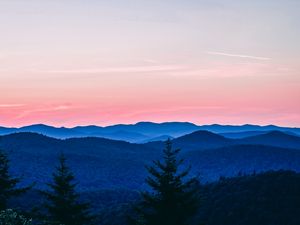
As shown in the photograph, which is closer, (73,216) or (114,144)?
(73,216)

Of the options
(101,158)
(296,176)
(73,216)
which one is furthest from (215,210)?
(101,158)

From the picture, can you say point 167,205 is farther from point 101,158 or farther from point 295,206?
point 101,158

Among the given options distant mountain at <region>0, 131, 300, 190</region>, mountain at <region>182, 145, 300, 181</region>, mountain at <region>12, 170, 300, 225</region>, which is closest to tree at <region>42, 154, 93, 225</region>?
mountain at <region>12, 170, 300, 225</region>

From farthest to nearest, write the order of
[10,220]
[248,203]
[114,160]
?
[114,160], [248,203], [10,220]

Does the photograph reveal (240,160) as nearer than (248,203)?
No

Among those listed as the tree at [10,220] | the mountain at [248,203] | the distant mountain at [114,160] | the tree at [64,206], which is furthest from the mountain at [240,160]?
the tree at [10,220]

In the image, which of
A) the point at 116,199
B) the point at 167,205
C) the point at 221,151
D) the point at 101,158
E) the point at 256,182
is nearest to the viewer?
the point at 167,205

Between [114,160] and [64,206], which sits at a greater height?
[64,206]

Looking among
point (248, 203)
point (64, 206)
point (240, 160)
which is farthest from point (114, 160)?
point (64, 206)

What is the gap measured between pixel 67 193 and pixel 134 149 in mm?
173045

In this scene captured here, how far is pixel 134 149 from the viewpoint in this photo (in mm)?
194500

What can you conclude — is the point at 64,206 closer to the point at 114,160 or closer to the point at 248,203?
the point at 248,203

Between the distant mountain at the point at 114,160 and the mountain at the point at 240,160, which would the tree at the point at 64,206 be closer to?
the distant mountain at the point at 114,160

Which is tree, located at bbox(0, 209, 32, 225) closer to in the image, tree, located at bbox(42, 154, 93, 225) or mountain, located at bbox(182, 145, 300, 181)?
tree, located at bbox(42, 154, 93, 225)
